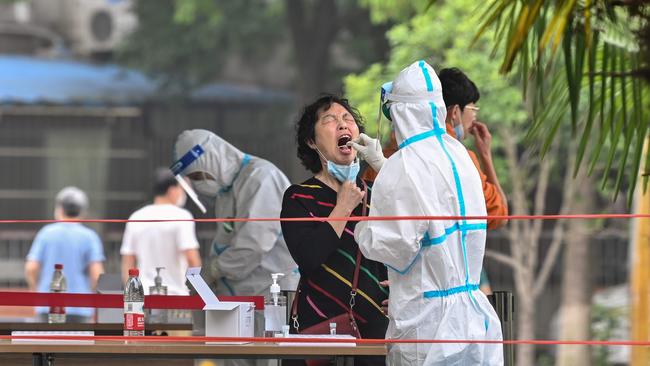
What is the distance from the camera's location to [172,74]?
23.1 metres

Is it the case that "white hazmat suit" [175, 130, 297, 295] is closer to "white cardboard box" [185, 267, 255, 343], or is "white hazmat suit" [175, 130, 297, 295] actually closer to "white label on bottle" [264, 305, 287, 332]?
"white label on bottle" [264, 305, 287, 332]

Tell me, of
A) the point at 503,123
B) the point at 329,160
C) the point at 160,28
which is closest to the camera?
the point at 329,160

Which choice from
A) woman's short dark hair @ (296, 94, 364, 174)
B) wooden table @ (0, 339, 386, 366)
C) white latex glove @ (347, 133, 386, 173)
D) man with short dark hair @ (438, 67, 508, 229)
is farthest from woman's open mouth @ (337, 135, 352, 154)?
wooden table @ (0, 339, 386, 366)

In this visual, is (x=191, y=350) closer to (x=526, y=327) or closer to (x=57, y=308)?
(x=57, y=308)

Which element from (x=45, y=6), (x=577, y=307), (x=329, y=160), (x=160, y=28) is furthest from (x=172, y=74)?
(x=329, y=160)

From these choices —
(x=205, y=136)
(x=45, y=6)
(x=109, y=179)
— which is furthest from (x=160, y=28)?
(x=205, y=136)

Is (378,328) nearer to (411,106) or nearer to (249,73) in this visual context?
(411,106)

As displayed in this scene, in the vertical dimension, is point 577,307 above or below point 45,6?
below

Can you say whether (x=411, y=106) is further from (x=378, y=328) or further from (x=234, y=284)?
(x=234, y=284)

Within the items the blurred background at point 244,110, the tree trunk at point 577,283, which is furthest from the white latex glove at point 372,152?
the tree trunk at point 577,283

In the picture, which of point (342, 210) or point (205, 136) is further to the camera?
point (205, 136)

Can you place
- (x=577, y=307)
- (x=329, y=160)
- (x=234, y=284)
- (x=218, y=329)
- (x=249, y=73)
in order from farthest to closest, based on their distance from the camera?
(x=249, y=73) < (x=577, y=307) < (x=234, y=284) < (x=329, y=160) < (x=218, y=329)

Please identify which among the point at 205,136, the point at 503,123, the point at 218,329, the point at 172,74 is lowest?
the point at 218,329

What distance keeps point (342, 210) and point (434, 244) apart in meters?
0.64
